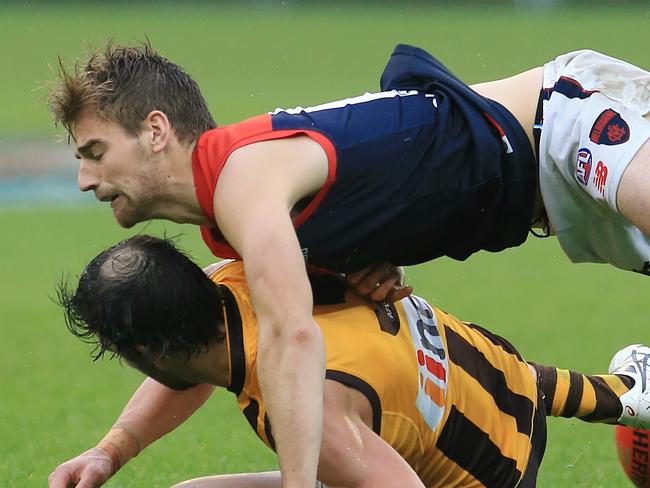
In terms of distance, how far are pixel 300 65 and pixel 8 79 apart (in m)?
6.34

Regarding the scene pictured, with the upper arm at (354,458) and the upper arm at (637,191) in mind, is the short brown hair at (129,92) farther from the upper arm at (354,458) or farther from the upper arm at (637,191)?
the upper arm at (637,191)

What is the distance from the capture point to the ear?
4355mm

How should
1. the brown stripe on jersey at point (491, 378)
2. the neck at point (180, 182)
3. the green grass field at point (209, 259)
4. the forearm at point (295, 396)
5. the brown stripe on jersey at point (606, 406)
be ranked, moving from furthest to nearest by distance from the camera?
the green grass field at point (209, 259)
the brown stripe on jersey at point (606, 406)
the brown stripe on jersey at point (491, 378)
the neck at point (180, 182)
the forearm at point (295, 396)

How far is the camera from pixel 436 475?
15.0ft

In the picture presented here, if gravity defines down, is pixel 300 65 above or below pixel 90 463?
below

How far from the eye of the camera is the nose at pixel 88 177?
4.39 meters

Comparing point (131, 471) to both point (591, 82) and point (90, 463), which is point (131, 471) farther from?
point (591, 82)

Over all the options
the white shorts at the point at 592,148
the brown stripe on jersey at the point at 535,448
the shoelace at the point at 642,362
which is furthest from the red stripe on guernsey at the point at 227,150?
the shoelace at the point at 642,362

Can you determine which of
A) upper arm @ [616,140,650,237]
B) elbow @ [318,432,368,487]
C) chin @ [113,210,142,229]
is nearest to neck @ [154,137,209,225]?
chin @ [113,210,142,229]

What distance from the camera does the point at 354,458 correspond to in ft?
12.9

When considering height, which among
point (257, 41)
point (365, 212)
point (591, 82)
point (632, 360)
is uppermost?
point (591, 82)

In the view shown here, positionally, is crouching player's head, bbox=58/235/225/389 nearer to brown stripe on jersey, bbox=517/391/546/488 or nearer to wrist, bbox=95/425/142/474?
wrist, bbox=95/425/142/474

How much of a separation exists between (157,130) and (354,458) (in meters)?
→ 1.23

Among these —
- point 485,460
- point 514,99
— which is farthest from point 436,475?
point 514,99
